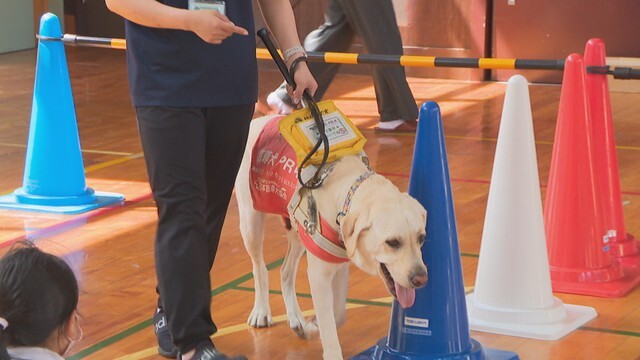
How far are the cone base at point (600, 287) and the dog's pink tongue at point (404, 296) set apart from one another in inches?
54.8

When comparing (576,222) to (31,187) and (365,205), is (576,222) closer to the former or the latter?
(365,205)

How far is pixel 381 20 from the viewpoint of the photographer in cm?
829

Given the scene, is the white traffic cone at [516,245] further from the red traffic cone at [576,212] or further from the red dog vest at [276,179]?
the red dog vest at [276,179]

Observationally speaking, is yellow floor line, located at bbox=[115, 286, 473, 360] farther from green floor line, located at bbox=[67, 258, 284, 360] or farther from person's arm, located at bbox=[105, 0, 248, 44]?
person's arm, located at bbox=[105, 0, 248, 44]

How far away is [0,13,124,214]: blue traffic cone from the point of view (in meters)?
6.05

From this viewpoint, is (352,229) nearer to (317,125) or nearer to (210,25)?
(317,125)

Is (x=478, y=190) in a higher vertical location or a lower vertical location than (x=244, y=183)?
lower

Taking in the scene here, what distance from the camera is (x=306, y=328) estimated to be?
→ 4043 mm

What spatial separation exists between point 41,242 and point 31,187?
0.83 metres

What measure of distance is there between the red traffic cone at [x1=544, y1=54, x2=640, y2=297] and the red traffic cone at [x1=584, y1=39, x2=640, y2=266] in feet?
0.66

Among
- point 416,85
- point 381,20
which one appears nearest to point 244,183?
point 381,20

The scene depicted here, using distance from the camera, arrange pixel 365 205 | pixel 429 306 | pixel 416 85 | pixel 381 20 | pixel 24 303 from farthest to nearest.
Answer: pixel 416 85 → pixel 381 20 → pixel 429 306 → pixel 365 205 → pixel 24 303

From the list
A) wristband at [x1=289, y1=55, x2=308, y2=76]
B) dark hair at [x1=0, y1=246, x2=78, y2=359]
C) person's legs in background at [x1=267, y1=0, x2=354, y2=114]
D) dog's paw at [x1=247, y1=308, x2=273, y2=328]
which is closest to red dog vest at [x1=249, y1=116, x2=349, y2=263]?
wristband at [x1=289, y1=55, x2=308, y2=76]

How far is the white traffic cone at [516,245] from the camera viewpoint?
13.5 ft
